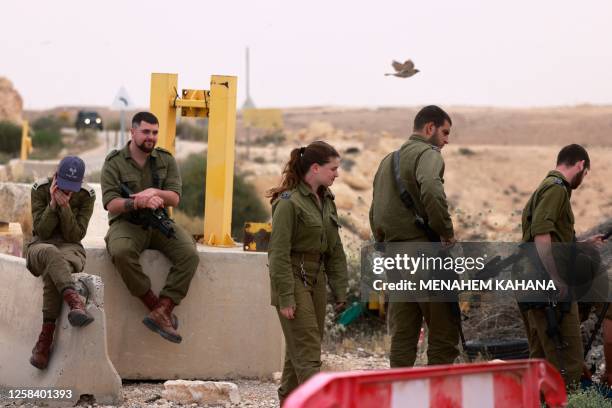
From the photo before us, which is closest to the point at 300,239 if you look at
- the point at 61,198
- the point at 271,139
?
the point at 61,198

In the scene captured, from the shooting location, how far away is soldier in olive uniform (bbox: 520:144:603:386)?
733 cm

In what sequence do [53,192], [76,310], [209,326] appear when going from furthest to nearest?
1. [209,326]
2. [53,192]
3. [76,310]

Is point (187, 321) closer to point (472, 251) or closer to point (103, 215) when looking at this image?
point (472, 251)

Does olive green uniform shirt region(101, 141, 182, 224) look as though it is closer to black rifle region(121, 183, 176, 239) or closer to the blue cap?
black rifle region(121, 183, 176, 239)

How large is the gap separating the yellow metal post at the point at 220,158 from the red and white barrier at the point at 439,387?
223 inches

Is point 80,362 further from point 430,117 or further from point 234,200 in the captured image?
point 234,200

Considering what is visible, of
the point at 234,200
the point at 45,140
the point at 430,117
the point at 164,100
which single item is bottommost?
the point at 430,117

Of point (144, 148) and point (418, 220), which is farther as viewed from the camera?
point (144, 148)

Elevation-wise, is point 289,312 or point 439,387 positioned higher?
point 289,312

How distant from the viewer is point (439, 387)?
4.52 m

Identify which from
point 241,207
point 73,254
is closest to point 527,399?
point 73,254

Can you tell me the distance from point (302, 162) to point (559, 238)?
5.88 ft

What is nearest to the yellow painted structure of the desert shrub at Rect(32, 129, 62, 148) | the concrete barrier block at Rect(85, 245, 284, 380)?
the concrete barrier block at Rect(85, 245, 284, 380)

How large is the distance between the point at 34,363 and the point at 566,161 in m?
4.10
